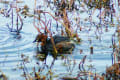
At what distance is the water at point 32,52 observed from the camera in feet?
18.1

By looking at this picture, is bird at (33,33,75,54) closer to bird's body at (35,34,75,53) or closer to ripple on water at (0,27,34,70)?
bird's body at (35,34,75,53)

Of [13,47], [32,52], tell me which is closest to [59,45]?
[32,52]

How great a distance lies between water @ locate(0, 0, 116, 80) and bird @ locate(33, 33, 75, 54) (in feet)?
0.39

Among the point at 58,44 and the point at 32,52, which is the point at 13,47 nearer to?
the point at 32,52

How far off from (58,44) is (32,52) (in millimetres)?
451

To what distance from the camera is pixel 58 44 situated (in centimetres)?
652

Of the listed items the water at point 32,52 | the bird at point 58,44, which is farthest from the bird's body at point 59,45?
the water at point 32,52

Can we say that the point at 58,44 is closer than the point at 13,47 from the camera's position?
Yes

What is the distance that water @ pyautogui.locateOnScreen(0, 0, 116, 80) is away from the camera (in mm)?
5514

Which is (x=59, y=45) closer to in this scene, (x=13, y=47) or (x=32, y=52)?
(x=32, y=52)

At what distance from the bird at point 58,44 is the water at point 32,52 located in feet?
0.39

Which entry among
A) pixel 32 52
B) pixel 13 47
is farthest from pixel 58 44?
pixel 13 47

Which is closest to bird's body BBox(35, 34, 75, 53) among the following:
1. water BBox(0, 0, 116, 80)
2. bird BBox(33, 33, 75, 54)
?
bird BBox(33, 33, 75, 54)

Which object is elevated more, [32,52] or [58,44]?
[58,44]
